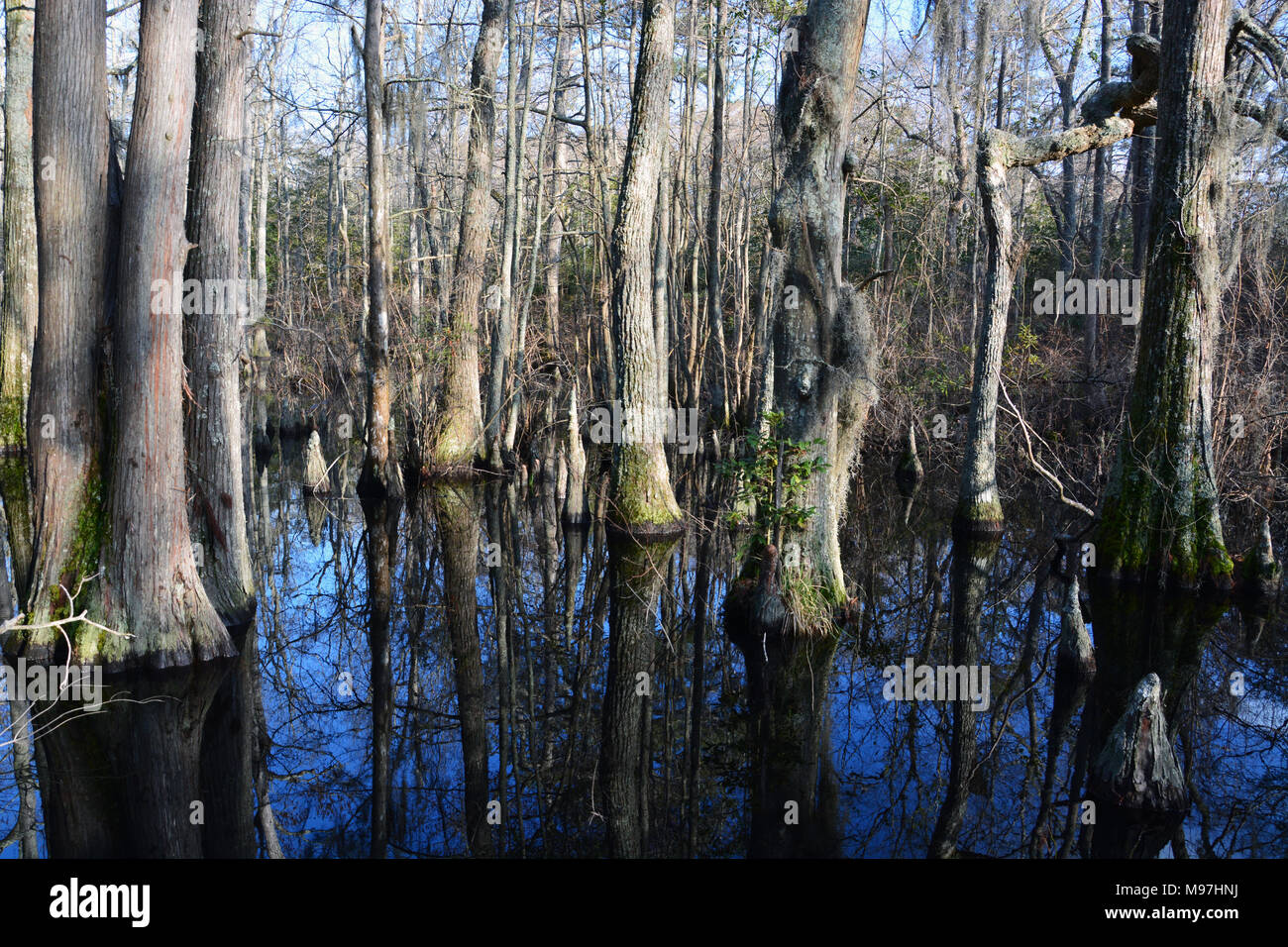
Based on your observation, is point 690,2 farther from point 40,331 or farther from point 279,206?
point 279,206

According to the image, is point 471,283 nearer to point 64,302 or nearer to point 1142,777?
point 64,302

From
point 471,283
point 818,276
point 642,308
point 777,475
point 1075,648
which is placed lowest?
point 1075,648

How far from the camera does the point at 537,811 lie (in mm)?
4855

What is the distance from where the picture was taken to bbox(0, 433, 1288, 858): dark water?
468cm

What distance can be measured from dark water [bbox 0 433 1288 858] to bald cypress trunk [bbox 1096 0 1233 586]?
88 cm

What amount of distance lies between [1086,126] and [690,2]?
859cm

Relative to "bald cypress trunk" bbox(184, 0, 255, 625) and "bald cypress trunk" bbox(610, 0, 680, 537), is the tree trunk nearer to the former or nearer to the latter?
"bald cypress trunk" bbox(610, 0, 680, 537)

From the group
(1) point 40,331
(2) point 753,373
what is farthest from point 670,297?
(1) point 40,331

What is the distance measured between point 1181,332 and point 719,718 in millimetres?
6364

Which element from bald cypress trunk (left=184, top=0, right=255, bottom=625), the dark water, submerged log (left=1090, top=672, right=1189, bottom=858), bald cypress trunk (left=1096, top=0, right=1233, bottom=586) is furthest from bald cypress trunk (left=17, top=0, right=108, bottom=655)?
bald cypress trunk (left=1096, top=0, right=1233, bottom=586)

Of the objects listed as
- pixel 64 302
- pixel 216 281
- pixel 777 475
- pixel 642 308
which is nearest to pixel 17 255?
pixel 216 281

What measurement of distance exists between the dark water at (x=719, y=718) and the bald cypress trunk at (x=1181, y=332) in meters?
0.88

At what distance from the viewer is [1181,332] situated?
9.17 meters

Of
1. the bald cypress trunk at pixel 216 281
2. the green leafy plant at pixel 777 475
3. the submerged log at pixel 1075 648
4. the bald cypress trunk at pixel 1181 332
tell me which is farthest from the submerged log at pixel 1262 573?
the bald cypress trunk at pixel 216 281
